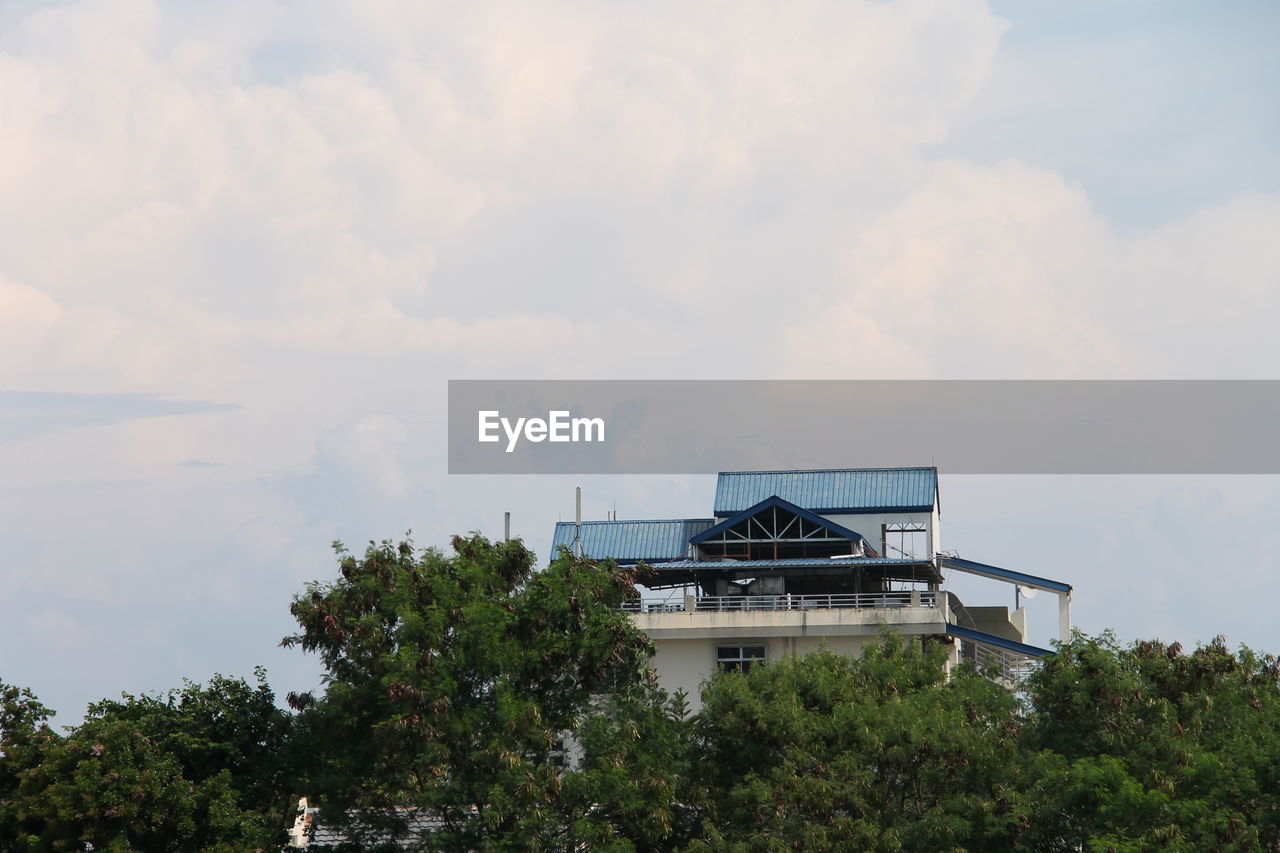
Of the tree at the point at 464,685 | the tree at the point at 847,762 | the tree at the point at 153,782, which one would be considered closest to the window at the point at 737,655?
the tree at the point at 847,762

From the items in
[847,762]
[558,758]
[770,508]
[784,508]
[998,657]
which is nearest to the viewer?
[847,762]

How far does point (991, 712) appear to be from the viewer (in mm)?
31516

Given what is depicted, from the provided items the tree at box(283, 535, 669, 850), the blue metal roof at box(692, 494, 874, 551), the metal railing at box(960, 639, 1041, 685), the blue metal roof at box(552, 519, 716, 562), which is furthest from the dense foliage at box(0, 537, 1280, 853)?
the blue metal roof at box(552, 519, 716, 562)

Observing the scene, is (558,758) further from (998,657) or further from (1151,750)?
(998,657)

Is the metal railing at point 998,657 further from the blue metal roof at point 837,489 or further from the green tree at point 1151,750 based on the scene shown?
the green tree at point 1151,750

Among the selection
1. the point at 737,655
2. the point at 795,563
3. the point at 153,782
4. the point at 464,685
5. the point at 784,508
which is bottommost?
the point at 153,782

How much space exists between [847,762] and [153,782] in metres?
13.5

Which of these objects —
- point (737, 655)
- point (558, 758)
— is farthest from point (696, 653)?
point (558, 758)

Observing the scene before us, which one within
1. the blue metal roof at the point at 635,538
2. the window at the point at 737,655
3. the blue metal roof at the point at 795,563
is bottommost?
the window at the point at 737,655

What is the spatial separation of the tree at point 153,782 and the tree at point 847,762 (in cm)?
915

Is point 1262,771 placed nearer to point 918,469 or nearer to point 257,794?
point 257,794

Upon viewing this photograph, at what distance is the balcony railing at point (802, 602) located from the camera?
46.4 meters

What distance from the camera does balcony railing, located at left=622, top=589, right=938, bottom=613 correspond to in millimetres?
46438

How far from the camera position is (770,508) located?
1908 inches
